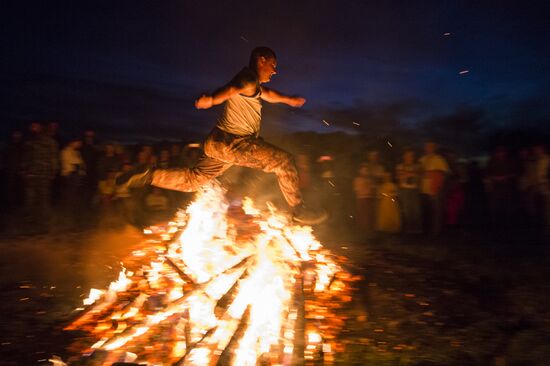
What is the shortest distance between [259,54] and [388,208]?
5.26 meters

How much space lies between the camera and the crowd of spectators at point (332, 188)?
8.58m

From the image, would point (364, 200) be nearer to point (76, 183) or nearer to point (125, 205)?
point (125, 205)

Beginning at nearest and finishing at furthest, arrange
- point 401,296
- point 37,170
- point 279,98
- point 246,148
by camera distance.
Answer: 1. point 246,148
2. point 279,98
3. point 401,296
4. point 37,170

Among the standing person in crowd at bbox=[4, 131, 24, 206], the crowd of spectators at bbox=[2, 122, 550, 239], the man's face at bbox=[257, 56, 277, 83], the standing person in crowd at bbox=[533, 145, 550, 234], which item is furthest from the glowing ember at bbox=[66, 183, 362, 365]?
the standing person in crowd at bbox=[533, 145, 550, 234]

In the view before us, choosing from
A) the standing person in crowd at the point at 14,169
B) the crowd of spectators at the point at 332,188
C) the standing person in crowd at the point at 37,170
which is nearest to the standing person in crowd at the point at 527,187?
the crowd of spectators at the point at 332,188

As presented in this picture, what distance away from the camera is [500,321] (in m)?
4.33

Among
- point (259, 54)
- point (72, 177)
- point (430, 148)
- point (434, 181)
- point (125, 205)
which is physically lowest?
point (125, 205)

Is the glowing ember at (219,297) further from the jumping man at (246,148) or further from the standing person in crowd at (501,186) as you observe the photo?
the standing person in crowd at (501,186)

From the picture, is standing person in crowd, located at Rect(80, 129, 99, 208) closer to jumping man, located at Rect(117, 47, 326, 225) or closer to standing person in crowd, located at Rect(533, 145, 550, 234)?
jumping man, located at Rect(117, 47, 326, 225)

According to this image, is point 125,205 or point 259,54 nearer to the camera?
point 259,54

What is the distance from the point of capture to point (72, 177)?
948 centimetres

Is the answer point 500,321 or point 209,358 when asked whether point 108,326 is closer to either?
point 209,358

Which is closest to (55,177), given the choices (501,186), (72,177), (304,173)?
(72,177)

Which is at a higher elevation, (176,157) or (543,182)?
(176,157)
